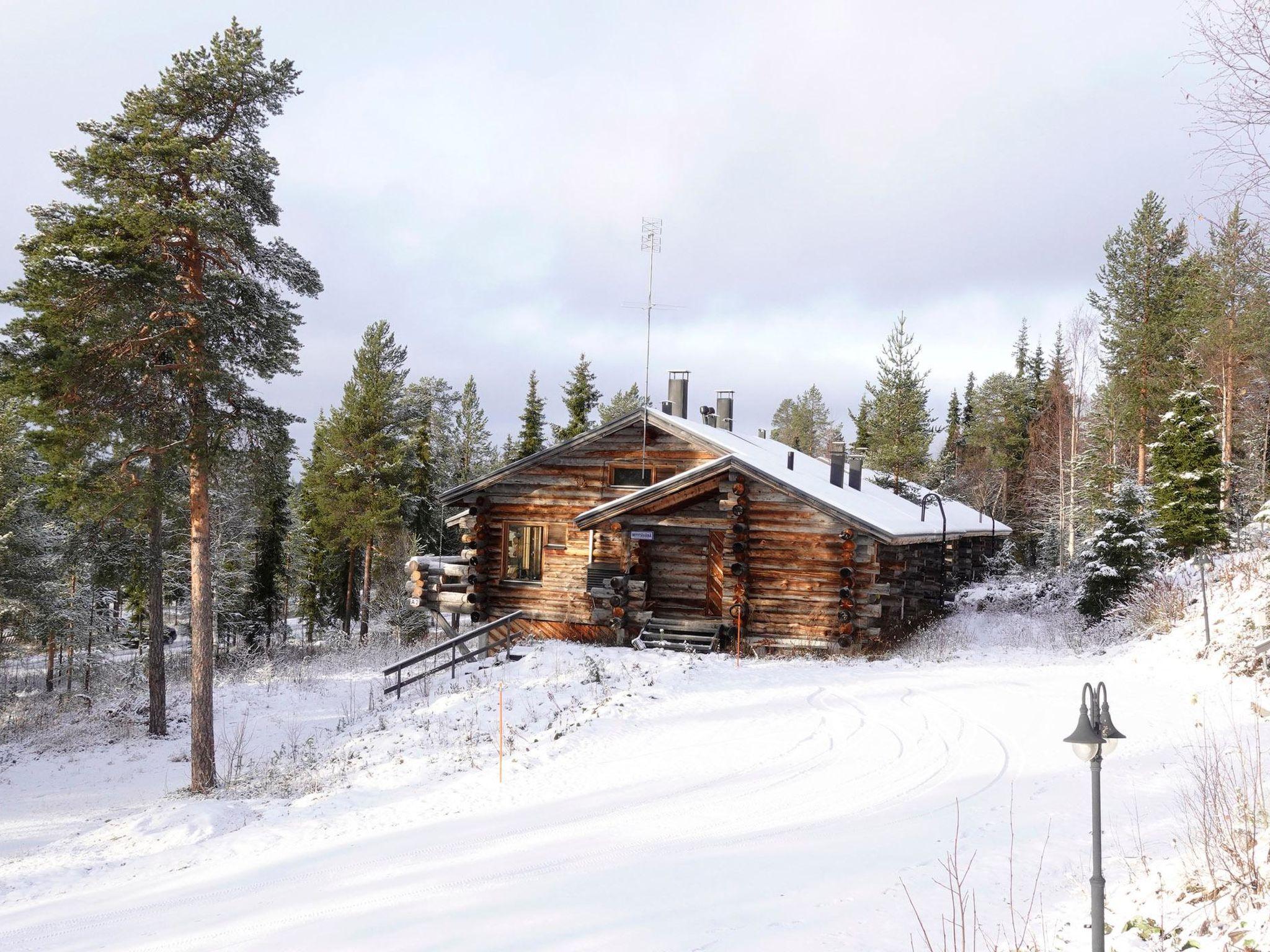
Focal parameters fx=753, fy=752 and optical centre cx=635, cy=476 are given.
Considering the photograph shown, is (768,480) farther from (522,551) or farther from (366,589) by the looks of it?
(366,589)

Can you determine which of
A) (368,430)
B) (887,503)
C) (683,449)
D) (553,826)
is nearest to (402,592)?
(368,430)

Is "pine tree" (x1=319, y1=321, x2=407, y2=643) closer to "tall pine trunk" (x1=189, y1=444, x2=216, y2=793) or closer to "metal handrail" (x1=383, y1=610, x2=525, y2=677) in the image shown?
"metal handrail" (x1=383, y1=610, x2=525, y2=677)

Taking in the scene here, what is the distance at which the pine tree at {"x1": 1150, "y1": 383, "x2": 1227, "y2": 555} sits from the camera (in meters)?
Answer: 24.8

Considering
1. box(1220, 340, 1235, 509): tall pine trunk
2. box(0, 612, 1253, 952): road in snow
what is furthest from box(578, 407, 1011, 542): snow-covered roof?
box(1220, 340, 1235, 509): tall pine trunk

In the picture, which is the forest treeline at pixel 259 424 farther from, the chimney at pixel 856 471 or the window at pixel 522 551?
the window at pixel 522 551

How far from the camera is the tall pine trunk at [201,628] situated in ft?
48.3

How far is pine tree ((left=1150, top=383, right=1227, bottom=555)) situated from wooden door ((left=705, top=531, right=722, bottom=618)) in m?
15.5

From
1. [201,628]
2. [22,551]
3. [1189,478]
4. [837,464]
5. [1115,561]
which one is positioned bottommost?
[201,628]

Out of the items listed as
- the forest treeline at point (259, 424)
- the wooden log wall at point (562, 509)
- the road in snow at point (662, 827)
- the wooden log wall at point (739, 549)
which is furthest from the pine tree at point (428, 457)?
the road in snow at point (662, 827)

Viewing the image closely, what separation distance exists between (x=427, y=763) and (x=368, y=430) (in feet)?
79.9

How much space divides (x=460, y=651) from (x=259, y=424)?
1175 centimetres

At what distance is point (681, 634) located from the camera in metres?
20.2

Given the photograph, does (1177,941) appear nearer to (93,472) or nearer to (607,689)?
(607,689)

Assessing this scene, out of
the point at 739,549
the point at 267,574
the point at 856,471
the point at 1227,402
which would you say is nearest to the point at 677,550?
the point at 739,549
